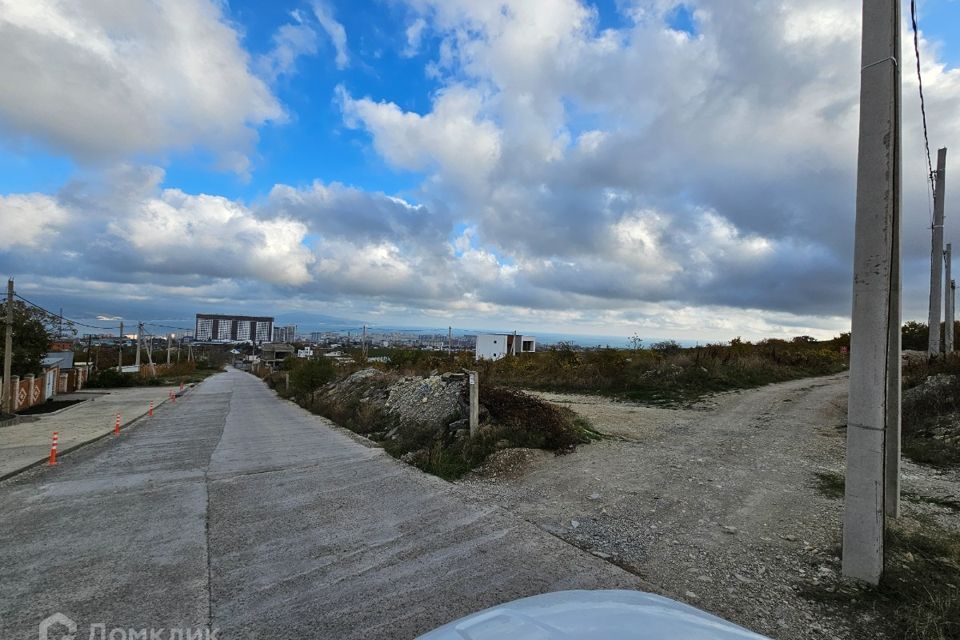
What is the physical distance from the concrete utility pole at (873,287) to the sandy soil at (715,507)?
2.26 feet

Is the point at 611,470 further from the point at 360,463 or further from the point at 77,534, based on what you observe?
the point at 77,534

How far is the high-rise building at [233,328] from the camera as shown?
16362cm

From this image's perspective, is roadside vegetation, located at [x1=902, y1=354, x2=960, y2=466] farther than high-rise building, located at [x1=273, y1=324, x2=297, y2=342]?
No

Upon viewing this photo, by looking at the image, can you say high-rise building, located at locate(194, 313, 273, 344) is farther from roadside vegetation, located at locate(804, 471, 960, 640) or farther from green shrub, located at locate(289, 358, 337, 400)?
roadside vegetation, located at locate(804, 471, 960, 640)

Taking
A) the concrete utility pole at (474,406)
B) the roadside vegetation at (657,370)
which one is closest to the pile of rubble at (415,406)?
the concrete utility pole at (474,406)

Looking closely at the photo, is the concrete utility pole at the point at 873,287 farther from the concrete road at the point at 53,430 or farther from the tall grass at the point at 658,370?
the concrete road at the point at 53,430

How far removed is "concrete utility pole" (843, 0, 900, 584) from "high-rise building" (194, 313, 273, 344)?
182 m

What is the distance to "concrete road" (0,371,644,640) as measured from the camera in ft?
11.3

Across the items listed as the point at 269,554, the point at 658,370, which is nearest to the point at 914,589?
the point at 269,554

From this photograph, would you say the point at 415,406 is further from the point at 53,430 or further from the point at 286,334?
the point at 286,334

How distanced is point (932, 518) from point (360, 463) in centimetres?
851

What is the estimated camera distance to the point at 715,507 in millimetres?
5785

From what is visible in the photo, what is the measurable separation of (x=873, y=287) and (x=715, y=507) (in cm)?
347

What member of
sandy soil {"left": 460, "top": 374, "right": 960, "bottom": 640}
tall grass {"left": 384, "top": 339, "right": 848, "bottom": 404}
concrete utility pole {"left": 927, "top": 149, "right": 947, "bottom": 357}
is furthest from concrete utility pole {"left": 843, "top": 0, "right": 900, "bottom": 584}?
concrete utility pole {"left": 927, "top": 149, "right": 947, "bottom": 357}
